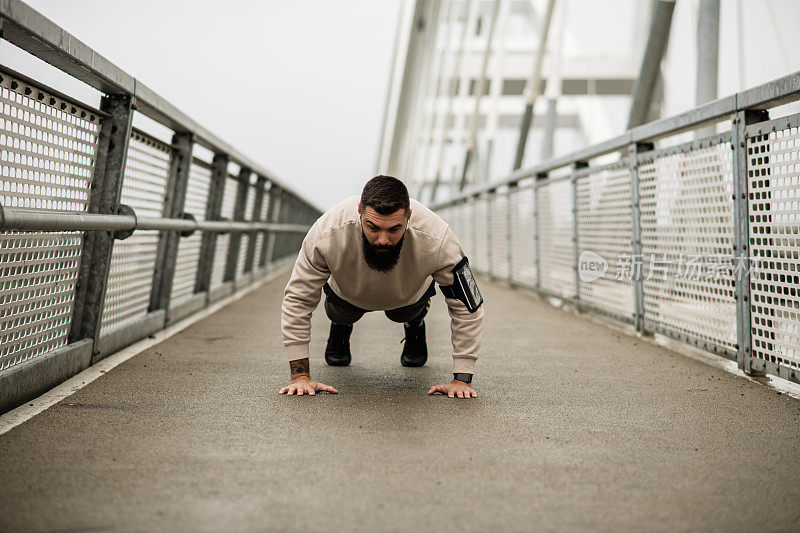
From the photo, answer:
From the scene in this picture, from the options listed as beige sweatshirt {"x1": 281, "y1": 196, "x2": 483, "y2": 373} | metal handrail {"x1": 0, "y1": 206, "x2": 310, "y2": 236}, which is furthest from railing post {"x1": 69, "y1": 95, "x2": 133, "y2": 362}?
beige sweatshirt {"x1": 281, "y1": 196, "x2": 483, "y2": 373}

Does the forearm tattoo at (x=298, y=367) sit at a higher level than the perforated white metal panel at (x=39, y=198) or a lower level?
lower

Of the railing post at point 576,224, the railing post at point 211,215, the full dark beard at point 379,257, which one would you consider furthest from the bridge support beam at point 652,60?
the full dark beard at point 379,257

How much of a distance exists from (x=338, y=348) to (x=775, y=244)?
→ 2034mm

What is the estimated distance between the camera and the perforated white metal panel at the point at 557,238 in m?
6.52

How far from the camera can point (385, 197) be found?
2.66 metres

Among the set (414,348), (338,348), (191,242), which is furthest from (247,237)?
(414,348)

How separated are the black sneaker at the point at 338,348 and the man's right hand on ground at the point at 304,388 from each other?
0.74 m

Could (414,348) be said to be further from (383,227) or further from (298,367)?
(383,227)

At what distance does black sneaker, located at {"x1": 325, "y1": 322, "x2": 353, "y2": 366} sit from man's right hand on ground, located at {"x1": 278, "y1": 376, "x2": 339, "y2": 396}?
740 millimetres

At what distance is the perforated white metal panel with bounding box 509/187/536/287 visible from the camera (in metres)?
8.03

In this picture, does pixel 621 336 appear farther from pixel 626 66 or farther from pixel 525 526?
pixel 626 66

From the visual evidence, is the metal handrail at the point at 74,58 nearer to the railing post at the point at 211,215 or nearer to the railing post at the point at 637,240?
the railing post at the point at 211,215

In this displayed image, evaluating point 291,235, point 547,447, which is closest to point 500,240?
point 291,235

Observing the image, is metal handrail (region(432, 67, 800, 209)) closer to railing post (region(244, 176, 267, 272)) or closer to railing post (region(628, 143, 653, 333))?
railing post (region(628, 143, 653, 333))
